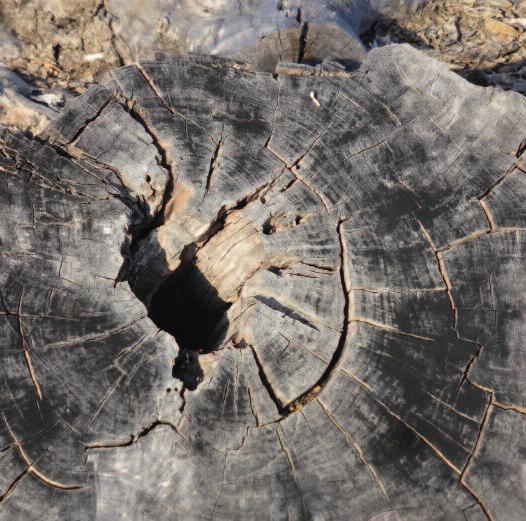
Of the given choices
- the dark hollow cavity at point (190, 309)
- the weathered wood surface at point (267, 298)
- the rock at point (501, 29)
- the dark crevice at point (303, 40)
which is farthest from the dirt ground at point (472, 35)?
the dark hollow cavity at point (190, 309)

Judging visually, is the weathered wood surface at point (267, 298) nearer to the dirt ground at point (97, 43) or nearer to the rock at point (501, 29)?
the dirt ground at point (97, 43)

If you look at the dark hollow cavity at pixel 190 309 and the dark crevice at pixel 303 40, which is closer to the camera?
the dark hollow cavity at pixel 190 309

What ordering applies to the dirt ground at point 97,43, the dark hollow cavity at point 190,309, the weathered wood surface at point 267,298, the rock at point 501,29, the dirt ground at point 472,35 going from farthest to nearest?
1. the rock at point 501,29
2. the dirt ground at point 472,35
3. the dirt ground at point 97,43
4. the dark hollow cavity at point 190,309
5. the weathered wood surface at point 267,298

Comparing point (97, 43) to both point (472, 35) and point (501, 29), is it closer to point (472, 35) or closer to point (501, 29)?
point (472, 35)

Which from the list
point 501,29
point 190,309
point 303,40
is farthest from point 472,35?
point 190,309

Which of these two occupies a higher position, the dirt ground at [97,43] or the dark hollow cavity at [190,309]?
the dirt ground at [97,43]

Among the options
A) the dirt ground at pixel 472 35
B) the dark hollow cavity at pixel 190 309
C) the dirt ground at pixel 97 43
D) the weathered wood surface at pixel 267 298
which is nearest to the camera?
the weathered wood surface at pixel 267 298

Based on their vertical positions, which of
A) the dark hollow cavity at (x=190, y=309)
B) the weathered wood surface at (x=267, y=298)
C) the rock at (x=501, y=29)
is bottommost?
the dark hollow cavity at (x=190, y=309)

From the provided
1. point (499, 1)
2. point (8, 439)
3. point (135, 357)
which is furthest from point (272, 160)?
point (499, 1)

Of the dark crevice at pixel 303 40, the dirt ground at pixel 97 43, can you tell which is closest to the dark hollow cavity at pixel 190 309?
the dirt ground at pixel 97 43
